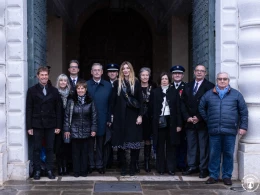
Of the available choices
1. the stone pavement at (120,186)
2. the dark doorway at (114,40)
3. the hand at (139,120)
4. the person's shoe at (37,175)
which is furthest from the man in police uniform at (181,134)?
the dark doorway at (114,40)

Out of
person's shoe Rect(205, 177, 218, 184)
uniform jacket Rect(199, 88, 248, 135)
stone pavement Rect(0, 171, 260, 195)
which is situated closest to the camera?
stone pavement Rect(0, 171, 260, 195)

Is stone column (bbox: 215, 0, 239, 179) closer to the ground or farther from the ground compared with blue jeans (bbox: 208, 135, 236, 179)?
farther from the ground

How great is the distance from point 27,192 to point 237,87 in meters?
3.58

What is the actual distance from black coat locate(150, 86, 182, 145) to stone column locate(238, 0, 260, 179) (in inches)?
41.9

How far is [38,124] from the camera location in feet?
23.5

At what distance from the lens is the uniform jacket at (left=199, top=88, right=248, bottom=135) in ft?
22.1

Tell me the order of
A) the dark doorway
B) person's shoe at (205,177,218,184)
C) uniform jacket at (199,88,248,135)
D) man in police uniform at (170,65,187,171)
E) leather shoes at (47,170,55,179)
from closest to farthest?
uniform jacket at (199,88,248,135) → person's shoe at (205,177,218,184) → leather shoes at (47,170,55,179) → man in police uniform at (170,65,187,171) → the dark doorway

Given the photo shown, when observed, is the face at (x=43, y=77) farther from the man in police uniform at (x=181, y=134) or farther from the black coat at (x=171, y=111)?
the man in police uniform at (x=181, y=134)

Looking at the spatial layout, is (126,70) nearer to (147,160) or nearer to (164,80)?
(164,80)

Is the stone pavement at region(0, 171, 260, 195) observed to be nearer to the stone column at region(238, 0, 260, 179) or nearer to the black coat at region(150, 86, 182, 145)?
the stone column at region(238, 0, 260, 179)

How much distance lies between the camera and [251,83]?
709 cm

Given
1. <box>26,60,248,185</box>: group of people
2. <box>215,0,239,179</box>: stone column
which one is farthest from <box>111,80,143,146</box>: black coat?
<box>215,0,239,179</box>: stone column

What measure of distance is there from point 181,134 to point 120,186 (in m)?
1.61

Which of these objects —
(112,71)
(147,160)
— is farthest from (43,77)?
(147,160)
